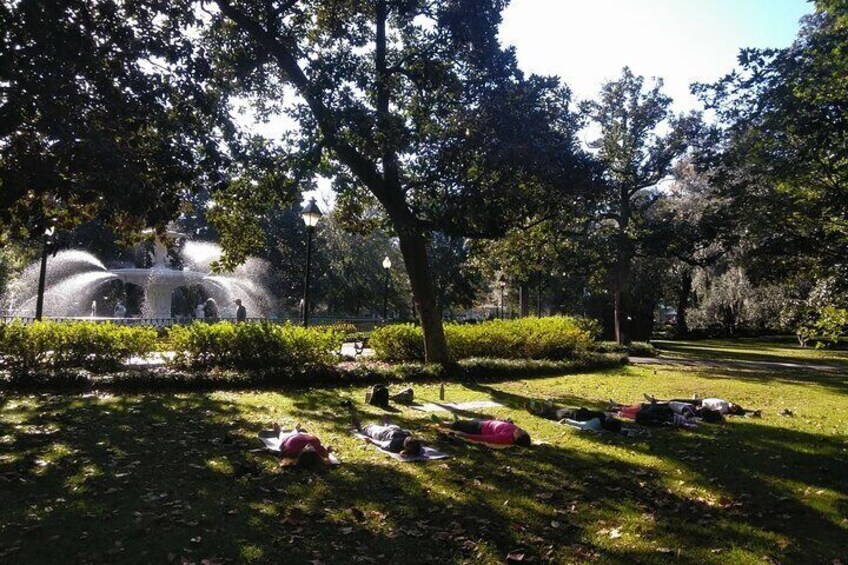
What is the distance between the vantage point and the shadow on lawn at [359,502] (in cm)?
405

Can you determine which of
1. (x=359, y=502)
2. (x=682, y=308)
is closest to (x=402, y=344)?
(x=359, y=502)

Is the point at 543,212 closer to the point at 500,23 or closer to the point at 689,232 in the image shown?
the point at 500,23

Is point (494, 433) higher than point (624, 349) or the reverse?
the reverse

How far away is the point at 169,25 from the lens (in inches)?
397

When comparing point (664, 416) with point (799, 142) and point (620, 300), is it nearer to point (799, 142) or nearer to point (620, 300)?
point (799, 142)

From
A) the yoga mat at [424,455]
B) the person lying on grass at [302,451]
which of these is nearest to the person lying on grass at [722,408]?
the yoga mat at [424,455]

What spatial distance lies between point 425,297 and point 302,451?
8.70m

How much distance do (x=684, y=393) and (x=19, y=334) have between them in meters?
13.5

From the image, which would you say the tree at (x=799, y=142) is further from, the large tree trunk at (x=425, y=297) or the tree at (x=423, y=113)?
the large tree trunk at (x=425, y=297)

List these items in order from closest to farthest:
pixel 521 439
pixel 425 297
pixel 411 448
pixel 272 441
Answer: pixel 411 448 → pixel 272 441 → pixel 521 439 → pixel 425 297

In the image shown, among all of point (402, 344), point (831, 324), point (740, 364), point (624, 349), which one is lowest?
point (740, 364)

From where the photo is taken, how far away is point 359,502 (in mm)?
4984

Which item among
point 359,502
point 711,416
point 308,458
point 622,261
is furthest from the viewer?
point 622,261

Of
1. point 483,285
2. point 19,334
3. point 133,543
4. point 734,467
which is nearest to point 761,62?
point 734,467
